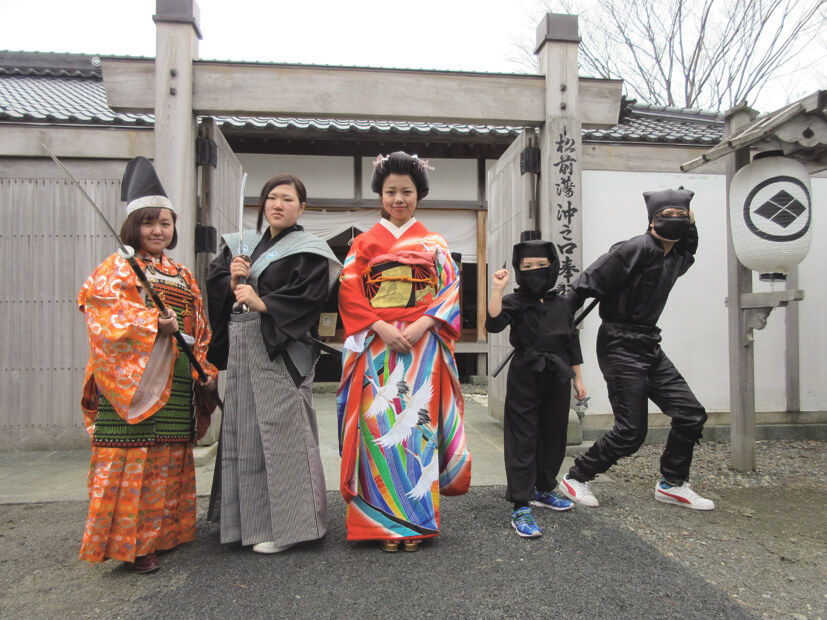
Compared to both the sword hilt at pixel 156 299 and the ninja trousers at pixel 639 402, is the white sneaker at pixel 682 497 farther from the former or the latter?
the sword hilt at pixel 156 299

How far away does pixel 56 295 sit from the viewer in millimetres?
4949

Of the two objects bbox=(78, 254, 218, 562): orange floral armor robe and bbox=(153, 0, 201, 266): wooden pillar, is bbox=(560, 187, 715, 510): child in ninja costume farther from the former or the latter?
bbox=(153, 0, 201, 266): wooden pillar

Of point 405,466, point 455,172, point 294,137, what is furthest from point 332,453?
point 455,172

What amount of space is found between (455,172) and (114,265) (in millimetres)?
6600

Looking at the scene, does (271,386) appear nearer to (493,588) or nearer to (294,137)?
(493,588)

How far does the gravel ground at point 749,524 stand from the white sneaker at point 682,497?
6cm

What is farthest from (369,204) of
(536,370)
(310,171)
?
(536,370)

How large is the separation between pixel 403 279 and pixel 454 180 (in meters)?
6.06

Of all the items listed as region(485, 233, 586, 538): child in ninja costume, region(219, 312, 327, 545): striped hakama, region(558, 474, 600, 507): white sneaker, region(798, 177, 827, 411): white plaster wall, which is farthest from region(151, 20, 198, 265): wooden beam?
region(798, 177, 827, 411): white plaster wall

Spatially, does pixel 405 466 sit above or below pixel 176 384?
below

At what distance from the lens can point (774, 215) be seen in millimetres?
3885

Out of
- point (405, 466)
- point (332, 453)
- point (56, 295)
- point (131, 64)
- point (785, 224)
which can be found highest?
point (131, 64)

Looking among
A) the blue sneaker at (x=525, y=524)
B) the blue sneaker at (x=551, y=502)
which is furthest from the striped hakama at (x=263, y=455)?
the blue sneaker at (x=551, y=502)

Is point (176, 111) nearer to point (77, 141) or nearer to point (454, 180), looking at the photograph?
point (77, 141)
